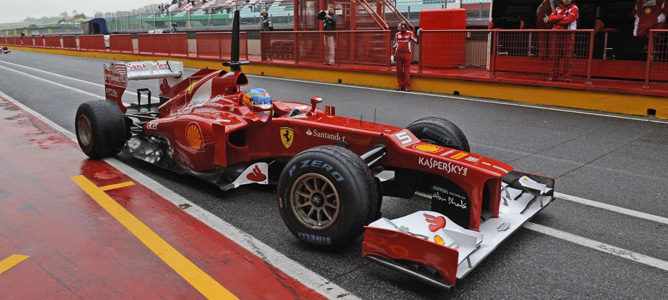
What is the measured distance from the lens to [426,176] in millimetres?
4277

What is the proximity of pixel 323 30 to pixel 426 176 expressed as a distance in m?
13.0

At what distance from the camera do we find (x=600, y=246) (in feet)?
12.7

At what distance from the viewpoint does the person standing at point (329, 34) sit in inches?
627

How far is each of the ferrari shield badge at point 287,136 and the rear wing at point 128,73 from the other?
10.0ft

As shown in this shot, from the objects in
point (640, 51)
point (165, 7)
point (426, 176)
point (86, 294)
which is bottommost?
point (86, 294)

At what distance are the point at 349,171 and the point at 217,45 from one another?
18.1 meters

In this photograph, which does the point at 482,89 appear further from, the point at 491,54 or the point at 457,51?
the point at 457,51

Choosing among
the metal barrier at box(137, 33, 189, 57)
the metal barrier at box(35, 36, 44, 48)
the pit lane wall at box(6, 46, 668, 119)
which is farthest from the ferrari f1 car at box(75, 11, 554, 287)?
the metal barrier at box(35, 36, 44, 48)

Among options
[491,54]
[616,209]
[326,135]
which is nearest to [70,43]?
[491,54]

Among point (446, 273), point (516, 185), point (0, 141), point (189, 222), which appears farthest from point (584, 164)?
point (0, 141)

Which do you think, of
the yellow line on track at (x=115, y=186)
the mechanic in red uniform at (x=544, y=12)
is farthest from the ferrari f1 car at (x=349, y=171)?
the mechanic in red uniform at (x=544, y=12)

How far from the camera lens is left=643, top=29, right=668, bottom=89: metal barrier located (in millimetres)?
9195

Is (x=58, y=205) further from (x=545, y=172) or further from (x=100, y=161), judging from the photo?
(x=545, y=172)

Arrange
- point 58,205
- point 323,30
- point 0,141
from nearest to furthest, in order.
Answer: point 58,205, point 0,141, point 323,30
